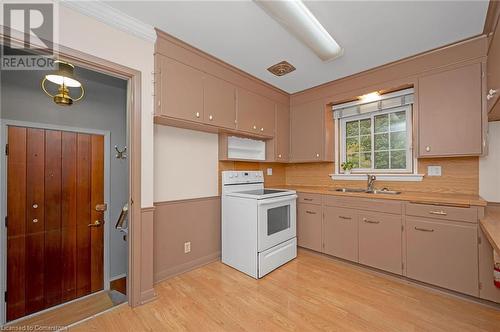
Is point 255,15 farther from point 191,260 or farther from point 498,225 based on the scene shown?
point 191,260

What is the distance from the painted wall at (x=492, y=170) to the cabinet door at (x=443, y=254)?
583 millimetres

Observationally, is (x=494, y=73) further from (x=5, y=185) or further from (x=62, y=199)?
(x=5, y=185)

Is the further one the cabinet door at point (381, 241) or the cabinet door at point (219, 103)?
the cabinet door at point (219, 103)

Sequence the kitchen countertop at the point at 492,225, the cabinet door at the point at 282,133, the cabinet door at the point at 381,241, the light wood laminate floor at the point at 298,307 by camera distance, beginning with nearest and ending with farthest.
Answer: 1. the kitchen countertop at the point at 492,225
2. the light wood laminate floor at the point at 298,307
3. the cabinet door at the point at 381,241
4. the cabinet door at the point at 282,133

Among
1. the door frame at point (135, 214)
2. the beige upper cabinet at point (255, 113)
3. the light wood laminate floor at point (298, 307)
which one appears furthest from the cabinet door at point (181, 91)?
the light wood laminate floor at point (298, 307)

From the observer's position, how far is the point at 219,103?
2557 millimetres

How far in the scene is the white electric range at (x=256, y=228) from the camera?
7.84ft

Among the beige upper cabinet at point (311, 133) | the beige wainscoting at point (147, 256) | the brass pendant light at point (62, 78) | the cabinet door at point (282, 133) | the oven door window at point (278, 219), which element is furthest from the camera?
the cabinet door at point (282, 133)

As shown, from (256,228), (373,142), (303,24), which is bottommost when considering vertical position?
(256,228)

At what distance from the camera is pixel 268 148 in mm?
3451

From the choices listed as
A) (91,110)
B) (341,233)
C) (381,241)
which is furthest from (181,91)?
(381,241)

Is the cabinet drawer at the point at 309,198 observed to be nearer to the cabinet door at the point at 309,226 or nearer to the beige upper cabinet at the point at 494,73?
the cabinet door at the point at 309,226

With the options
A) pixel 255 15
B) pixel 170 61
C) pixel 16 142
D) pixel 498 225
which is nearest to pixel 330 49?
pixel 255 15

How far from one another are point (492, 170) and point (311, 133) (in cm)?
200
